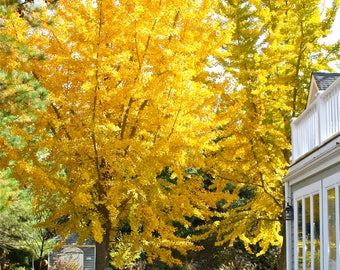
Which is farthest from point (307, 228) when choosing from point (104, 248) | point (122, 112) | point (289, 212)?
point (104, 248)

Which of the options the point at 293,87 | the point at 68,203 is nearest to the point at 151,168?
the point at 68,203

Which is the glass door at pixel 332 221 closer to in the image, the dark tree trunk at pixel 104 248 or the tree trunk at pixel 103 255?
the dark tree trunk at pixel 104 248

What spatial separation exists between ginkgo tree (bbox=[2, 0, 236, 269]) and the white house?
5.25 feet

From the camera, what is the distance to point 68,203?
977 centimetres

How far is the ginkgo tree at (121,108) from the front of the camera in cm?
908

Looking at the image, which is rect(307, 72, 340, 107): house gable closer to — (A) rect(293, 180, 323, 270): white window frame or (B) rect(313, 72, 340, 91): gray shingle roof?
(B) rect(313, 72, 340, 91): gray shingle roof

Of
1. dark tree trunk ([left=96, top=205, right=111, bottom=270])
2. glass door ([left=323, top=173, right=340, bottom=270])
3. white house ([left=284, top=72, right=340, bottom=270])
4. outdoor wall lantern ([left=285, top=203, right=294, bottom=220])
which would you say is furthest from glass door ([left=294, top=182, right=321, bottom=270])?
dark tree trunk ([left=96, top=205, right=111, bottom=270])

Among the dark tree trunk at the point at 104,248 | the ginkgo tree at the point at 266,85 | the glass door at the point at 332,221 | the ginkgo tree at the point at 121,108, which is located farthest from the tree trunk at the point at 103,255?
the glass door at the point at 332,221

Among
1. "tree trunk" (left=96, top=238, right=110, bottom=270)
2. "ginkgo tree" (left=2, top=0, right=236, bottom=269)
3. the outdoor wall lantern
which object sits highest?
"ginkgo tree" (left=2, top=0, right=236, bottom=269)

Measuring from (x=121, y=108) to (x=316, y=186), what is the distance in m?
3.67

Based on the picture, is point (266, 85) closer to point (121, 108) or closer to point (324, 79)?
point (324, 79)

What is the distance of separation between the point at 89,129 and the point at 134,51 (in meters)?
1.59

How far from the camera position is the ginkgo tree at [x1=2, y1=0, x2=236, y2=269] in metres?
9.08

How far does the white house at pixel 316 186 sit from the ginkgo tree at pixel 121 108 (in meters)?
1.60
